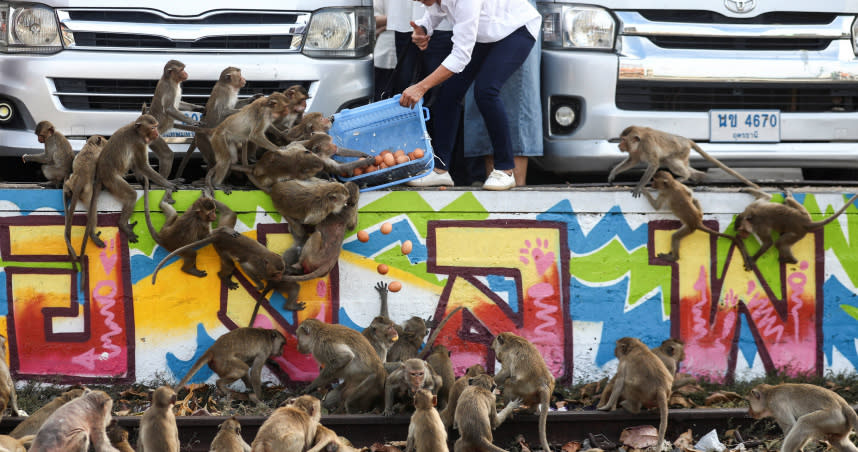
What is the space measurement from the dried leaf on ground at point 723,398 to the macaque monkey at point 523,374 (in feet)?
4.18

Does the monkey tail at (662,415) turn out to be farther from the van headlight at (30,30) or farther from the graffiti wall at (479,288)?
the van headlight at (30,30)

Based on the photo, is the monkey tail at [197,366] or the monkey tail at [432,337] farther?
the monkey tail at [432,337]

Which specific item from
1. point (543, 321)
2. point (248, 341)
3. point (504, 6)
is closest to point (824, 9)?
point (504, 6)

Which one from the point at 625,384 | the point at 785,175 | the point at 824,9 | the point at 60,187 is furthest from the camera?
the point at 785,175

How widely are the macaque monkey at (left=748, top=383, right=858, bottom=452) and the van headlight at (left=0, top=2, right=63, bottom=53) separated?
5602 millimetres

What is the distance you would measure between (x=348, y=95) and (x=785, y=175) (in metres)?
5.68

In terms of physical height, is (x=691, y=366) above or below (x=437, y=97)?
below

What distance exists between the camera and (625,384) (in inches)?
282

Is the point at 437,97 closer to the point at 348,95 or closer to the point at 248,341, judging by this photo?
the point at 348,95

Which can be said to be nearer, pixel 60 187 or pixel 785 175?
pixel 60 187

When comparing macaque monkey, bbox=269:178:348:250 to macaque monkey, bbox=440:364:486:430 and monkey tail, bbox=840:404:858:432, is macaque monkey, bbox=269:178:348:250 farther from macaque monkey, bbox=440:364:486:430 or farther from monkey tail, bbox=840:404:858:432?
monkey tail, bbox=840:404:858:432

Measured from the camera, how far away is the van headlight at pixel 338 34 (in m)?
8.91

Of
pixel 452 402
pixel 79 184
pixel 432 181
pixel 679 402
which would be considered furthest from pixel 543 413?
pixel 79 184

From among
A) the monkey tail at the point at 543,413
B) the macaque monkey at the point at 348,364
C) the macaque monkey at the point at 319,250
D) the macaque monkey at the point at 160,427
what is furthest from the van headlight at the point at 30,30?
the monkey tail at the point at 543,413
